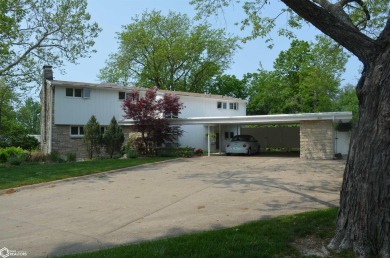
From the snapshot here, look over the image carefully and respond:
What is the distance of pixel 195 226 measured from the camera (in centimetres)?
716

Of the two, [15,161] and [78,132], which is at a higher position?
[78,132]

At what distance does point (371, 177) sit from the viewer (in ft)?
17.0

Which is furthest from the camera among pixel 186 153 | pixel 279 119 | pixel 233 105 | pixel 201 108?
pixel 233 105

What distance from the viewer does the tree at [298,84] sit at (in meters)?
37.7

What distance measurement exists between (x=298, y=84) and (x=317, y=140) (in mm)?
21213

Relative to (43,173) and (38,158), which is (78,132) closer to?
(38,158)

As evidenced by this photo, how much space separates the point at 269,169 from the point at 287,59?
101 ft

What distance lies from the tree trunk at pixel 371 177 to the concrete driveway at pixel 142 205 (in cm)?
248

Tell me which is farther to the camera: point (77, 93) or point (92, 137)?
point (77, 93)

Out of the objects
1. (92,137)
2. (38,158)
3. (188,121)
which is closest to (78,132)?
(92,137)

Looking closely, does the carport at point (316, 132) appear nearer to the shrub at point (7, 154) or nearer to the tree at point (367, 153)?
the shrub at point (7, 154)

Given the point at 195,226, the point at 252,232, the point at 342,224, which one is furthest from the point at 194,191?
the point at 342,224

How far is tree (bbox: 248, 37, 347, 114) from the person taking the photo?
3769cm

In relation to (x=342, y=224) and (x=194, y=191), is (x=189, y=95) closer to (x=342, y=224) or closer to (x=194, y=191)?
(x=194, y=191)
